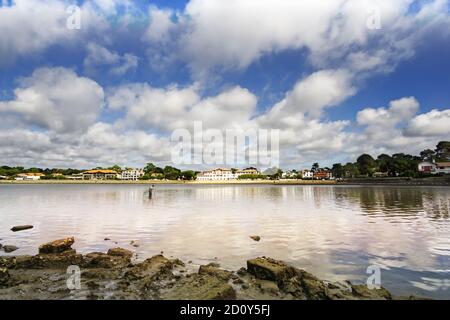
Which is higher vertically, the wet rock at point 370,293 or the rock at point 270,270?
the rock at point 270,270

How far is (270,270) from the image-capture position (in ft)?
38.0

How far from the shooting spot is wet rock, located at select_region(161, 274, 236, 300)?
9.63 metres

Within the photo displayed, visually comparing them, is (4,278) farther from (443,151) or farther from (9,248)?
(443,151)

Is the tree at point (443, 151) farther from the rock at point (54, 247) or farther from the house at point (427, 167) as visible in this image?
the rock at point (54, 247)

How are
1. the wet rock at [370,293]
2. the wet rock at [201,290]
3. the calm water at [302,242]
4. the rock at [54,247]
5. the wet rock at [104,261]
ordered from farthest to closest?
the rock at [54,247] < the wet rock at [104,261] < the calm water at [302,242] < the wet rock at [370,293] < the wet rock at [201,290]

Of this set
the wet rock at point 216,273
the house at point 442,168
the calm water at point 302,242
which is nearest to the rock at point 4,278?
the calm water at point 302,242

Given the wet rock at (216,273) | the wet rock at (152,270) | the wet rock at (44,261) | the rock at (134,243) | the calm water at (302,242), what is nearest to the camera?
the wet rock at (216,273)

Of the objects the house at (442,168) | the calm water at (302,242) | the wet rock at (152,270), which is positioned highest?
the house at (442,168)

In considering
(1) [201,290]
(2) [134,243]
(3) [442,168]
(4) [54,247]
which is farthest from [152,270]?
(3) [442,168]

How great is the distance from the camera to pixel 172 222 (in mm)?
29266

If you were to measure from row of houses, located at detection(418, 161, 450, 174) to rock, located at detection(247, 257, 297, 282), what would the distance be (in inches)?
7252

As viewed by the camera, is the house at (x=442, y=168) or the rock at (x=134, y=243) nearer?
the rock at (x=134, y=243)

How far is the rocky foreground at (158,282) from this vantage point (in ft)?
33.5

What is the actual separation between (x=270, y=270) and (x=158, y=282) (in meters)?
4.42
